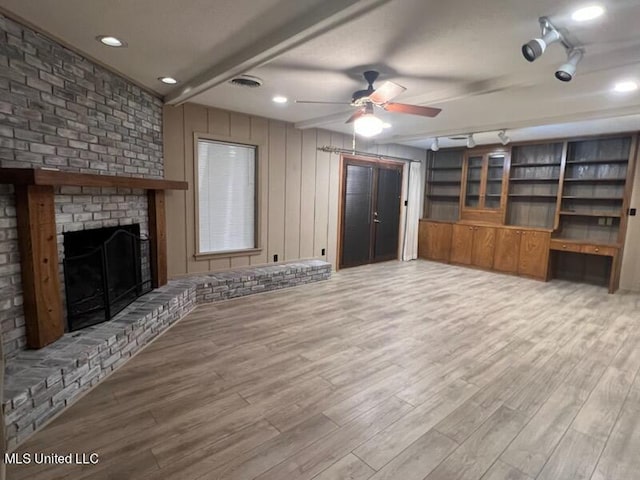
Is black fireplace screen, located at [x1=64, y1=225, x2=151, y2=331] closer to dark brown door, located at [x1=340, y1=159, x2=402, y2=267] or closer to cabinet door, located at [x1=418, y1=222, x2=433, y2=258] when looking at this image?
dark brown door, located at [x1=340, y1=159, x2=402, y2=267]

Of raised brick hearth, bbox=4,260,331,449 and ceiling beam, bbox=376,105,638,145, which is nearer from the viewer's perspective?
raised brick hearth, bbox=4,260,331,449

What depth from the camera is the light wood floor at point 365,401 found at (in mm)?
1845

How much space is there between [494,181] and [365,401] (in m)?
5.99

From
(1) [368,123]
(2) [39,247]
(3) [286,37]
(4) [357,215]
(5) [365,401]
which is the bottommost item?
(5) [365,401]

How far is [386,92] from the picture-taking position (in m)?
2.83

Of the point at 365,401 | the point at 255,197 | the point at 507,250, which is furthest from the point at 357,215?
the point at 365,401

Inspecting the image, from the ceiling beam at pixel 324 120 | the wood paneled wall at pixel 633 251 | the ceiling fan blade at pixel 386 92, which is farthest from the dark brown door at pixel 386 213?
the ceiling fan blade at pixel 386 92

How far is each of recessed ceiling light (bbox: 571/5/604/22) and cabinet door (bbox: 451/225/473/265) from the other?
17.2 feet

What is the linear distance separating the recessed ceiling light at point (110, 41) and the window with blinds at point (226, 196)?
1.88 m

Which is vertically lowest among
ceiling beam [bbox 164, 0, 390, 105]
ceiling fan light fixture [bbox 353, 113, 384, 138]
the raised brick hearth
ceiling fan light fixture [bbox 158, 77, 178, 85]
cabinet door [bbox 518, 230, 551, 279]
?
the raised brick hearth

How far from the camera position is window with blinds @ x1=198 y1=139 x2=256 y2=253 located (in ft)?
15.3

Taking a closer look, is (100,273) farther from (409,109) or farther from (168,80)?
(409,109)

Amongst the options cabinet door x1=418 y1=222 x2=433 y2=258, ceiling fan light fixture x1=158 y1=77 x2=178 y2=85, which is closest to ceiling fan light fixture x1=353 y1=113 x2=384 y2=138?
ceiling fan light fixture x1=158 y1=77 x2=178 y2=85

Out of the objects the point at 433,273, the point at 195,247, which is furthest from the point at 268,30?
the point at 433,273
